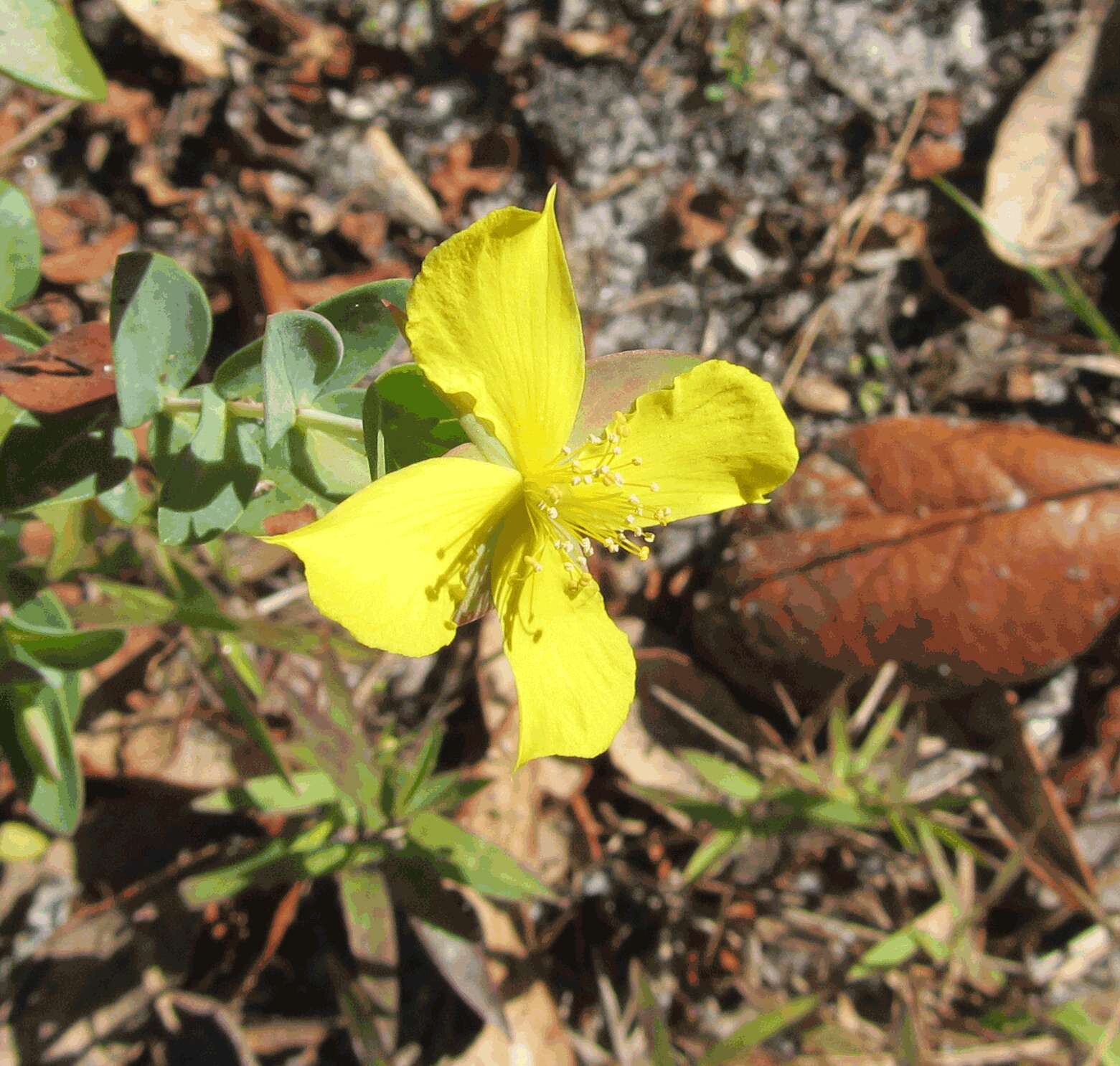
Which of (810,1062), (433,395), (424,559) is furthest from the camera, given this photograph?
(810,1062)

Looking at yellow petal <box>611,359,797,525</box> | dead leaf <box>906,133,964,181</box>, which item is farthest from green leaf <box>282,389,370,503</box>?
dead leaf <box>906,133,964,181</box>

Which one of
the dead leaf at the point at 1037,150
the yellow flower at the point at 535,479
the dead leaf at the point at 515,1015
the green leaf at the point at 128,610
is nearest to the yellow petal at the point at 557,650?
the yellow flower at the point at 535,479

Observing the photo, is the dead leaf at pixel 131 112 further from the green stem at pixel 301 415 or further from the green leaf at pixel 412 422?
the green leaf at pixel 412 422

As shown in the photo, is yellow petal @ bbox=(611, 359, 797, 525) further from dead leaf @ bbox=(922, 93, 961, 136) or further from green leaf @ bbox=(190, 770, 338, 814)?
dead leaf @ bbox=(922, 93, 961, 136)

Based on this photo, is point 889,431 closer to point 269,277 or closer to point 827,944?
point 827,944

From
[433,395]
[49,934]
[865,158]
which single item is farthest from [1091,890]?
[49,934]

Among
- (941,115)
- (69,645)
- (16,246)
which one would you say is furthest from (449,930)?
(941,115)

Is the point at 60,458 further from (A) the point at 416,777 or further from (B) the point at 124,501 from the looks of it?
(A) the point at 416,777
